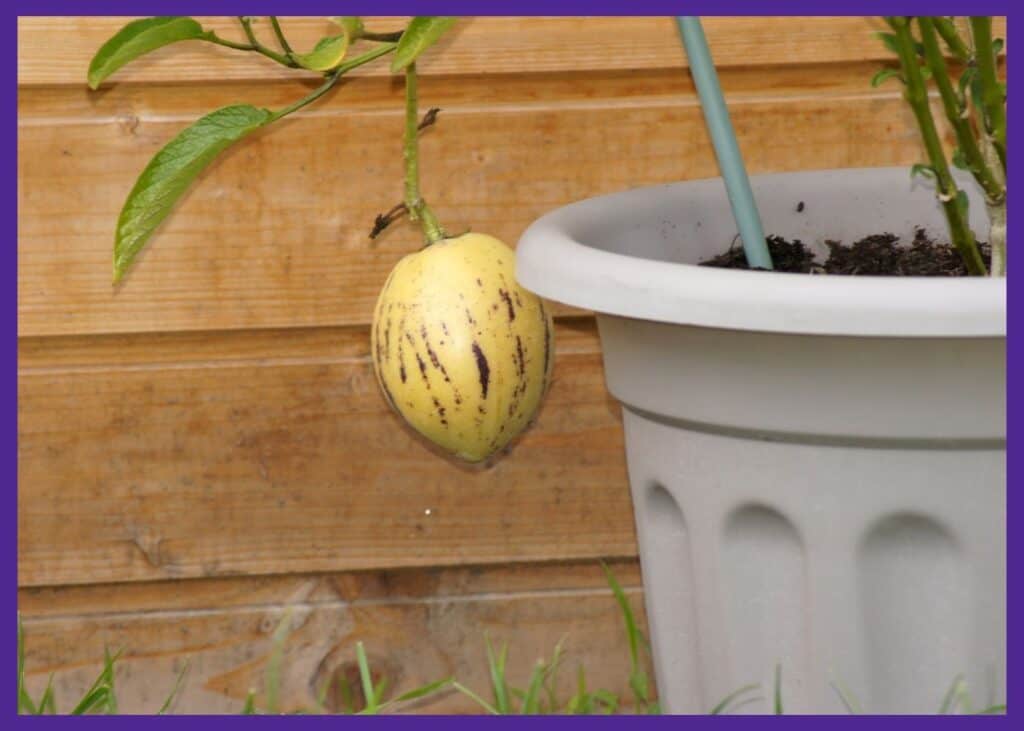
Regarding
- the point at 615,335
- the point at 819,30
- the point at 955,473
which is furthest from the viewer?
the point at 819,30

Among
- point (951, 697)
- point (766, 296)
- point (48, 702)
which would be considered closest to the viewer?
point (766, 296)

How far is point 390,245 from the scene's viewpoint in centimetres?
120

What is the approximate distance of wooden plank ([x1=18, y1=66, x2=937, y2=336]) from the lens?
1.18 m

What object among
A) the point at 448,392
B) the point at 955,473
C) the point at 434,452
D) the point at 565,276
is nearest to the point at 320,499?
the point at 434,452

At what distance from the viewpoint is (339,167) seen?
118 centimetres

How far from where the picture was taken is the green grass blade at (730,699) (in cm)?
90

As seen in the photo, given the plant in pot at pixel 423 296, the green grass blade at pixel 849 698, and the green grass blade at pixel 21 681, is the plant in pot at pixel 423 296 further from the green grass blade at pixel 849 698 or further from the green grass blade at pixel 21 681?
the green grass blade at pixel 21 681

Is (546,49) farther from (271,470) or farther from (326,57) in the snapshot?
(271,470)

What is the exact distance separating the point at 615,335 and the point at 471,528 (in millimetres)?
405

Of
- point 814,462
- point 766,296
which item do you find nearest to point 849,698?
point 814,462

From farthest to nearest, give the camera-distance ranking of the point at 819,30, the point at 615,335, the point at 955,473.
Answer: the point at 819,30 < the point at 615,335 < the point at 955,473

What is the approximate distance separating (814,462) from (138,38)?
0.48 m

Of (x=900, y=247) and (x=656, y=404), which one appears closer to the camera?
(x=656, y=404)

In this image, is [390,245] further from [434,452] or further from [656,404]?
[656,404]
